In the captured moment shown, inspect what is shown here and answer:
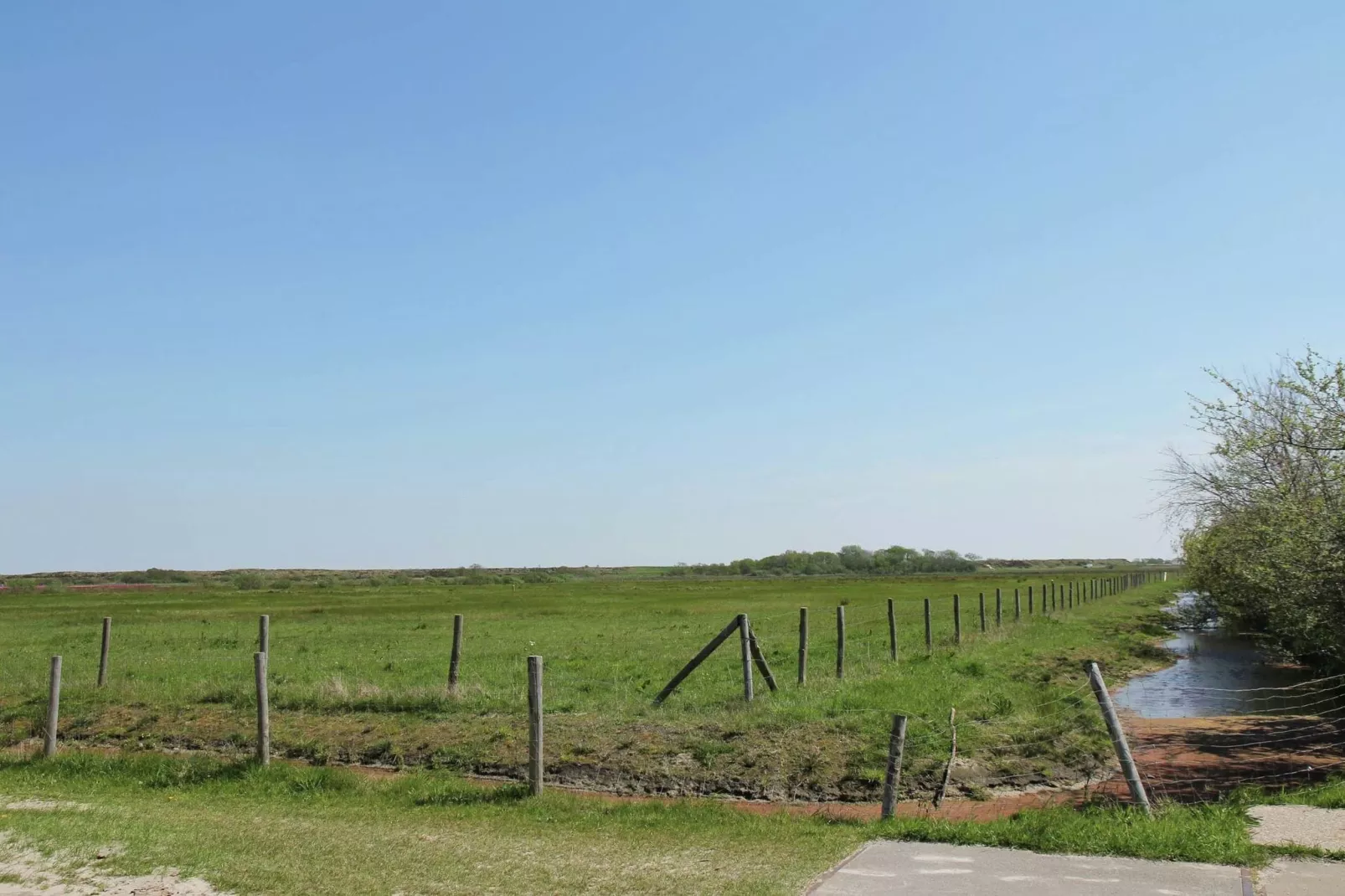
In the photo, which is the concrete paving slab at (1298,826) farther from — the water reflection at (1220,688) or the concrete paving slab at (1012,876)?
the water reflection at (1220,688)

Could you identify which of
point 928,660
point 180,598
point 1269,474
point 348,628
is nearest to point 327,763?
point 928,660

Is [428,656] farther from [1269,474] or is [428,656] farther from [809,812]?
[1269,474]

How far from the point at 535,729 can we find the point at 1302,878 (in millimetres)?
7894

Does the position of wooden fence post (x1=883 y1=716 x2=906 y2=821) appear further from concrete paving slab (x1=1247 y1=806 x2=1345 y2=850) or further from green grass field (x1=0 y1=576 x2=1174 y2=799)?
concrete paving slab (x1=1247 y1=806 x2=1345 y2=850)

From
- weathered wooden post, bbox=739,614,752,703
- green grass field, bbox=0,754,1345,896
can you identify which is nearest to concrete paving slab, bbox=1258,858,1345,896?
green grass field, bbox=0,754,1345,896

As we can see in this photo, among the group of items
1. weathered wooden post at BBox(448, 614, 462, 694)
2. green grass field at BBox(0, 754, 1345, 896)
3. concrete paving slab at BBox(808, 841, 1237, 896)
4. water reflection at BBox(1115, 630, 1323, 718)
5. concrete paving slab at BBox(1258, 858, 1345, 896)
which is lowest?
water reflection at BBox(1115, 630, 1323, 718)

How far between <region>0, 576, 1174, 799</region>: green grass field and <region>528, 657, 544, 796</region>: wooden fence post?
51.0 inches

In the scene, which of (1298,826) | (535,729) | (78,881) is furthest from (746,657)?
(78,881)

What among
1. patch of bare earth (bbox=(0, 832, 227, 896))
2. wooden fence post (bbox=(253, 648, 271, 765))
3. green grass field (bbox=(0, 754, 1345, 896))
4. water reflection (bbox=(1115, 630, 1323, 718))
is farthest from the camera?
water reflection (bbox=(1115, 630, 1323, 718))

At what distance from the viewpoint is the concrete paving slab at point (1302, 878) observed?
6.98 metres

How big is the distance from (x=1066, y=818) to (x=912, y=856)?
225 centimetres

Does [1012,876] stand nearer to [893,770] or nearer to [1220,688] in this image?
[893,770]

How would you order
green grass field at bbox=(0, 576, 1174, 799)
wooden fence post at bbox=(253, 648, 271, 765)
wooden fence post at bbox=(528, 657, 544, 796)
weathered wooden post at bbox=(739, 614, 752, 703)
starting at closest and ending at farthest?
wooden fence post at bbox=(528, 657, 544, 796)
green grass field at bbox=(0, 576, 1174, 799)
wooden fence post at bbox=(253, 648, 271, 765)
weathered wooden post at bbox=(739, 614, 752, 703)

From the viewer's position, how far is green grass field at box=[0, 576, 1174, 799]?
1320cm
